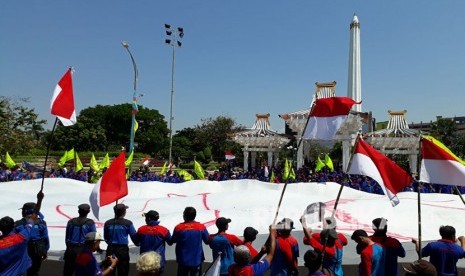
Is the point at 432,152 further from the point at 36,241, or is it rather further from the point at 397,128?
the point at 397,128

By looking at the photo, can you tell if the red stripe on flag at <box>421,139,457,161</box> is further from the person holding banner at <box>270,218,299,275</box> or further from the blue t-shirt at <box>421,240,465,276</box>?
the person holding banner at <box>270,218,299,275</box>

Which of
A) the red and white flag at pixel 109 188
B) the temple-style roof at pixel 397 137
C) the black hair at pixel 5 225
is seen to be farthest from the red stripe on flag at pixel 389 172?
the temple-style roof at pixel 397 137

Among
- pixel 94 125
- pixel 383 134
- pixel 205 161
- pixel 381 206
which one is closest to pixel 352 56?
pixel 205 161

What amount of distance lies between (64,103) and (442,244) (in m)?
5.94

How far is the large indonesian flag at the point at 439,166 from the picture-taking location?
5.51 metres

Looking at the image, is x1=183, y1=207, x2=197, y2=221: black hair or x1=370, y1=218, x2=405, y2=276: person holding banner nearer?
x1=370, y1=218, x2=405, y2=276: person holding banner

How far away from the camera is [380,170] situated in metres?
5.56

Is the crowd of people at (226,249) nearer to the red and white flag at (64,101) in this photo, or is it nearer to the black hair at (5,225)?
the black hair at (5,225)

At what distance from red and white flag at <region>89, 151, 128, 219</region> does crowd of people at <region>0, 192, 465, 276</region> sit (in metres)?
0.24

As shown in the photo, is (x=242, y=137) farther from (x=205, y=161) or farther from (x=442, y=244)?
(x=442, y=244)

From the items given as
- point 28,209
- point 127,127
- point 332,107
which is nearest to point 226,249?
point 332,107

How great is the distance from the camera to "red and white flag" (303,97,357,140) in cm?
616

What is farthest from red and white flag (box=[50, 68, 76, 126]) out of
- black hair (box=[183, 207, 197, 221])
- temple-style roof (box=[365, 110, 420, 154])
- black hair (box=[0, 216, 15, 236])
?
temple-style roof (box=[365, 110, 420, 154])

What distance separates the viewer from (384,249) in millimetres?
4758
